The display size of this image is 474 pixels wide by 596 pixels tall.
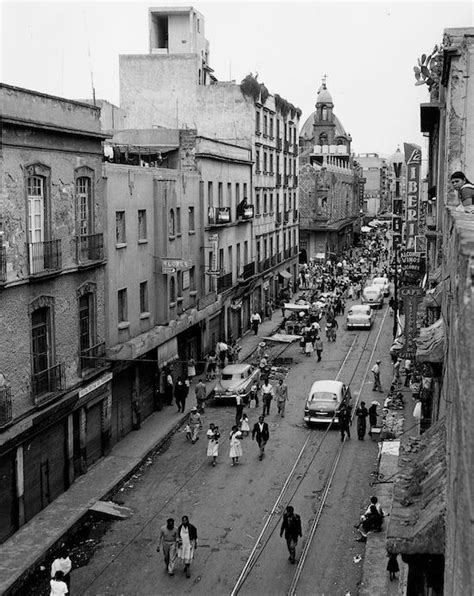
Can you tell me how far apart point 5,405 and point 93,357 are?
5.76m

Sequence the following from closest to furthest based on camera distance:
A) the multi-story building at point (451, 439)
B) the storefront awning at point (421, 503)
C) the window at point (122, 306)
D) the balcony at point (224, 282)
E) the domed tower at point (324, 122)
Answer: the multi-story building at point (451, 439) → the storefront awning at point (421, 503) → the window at point (122, 306) → the balcony at point (224, 282) → the domed tower at point (324, 122)

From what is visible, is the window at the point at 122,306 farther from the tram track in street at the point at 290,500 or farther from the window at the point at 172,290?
the tram track in street at the point at 290,500

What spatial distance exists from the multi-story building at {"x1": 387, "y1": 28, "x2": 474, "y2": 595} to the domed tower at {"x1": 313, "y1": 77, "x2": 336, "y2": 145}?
3926 inches

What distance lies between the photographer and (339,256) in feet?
304

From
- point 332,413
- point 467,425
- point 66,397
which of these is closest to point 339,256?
point 332,413

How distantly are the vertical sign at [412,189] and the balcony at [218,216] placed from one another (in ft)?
61.9

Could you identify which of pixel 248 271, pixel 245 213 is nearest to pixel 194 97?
pixel 245 213

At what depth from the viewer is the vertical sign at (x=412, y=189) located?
56656 millimetres

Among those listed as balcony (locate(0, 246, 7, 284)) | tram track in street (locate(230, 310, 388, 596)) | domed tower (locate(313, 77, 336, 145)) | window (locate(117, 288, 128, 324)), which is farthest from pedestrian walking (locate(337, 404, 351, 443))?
domed tower (locate(313, 77, 336, 145))

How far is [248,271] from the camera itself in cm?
4862

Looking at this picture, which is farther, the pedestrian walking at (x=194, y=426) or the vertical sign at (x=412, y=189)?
the vertical sign at (x=412, y=189)

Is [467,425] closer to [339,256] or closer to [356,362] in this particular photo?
[356,362]

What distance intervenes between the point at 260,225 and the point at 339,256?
131 feet

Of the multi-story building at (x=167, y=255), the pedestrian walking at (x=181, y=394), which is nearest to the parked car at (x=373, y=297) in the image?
the multi-story building at (x=167, y=255)
